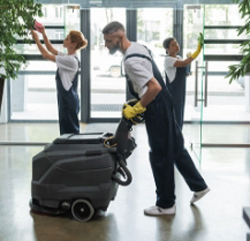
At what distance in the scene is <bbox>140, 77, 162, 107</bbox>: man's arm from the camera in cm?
281

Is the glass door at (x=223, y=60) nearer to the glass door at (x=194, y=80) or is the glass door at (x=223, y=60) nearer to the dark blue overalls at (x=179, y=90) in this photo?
the glass door at (x=194, y=80)

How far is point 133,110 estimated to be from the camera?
2869mm

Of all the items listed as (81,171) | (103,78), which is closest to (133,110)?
(81,171)

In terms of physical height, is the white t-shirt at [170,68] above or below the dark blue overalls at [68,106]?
above

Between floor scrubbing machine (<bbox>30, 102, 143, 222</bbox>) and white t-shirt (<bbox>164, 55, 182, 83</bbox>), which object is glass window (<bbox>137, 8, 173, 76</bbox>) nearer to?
Answer: white t-shirt (<bbox>164, 55, 182, 83</bbox>)

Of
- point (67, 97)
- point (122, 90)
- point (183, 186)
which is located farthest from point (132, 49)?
point (122, 90)

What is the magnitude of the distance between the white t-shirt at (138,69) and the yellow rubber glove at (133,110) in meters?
0.06

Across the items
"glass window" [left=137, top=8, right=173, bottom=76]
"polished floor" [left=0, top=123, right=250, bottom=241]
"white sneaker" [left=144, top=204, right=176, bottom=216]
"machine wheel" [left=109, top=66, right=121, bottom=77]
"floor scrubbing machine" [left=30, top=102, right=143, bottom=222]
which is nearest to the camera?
"polished floor" [left=0, top=123, right=250, bottom=241]

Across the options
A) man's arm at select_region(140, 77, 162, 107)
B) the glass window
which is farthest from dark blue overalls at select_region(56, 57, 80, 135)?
the glass window

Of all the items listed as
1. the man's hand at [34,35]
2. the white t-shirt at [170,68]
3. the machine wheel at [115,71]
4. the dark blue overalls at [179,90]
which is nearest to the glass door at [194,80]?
the dark blue overalls at [179,90]

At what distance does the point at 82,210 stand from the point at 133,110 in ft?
2.31

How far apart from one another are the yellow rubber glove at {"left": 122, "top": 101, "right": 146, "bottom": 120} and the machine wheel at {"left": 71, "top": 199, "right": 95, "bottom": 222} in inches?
23.3

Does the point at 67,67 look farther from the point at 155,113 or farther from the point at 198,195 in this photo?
the point at 198,195

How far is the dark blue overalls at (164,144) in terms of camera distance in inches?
116
